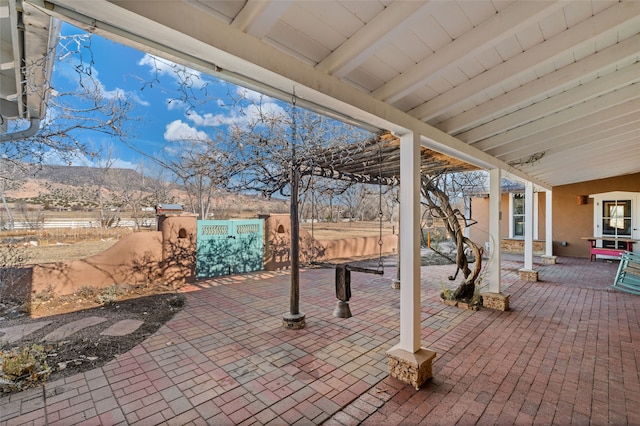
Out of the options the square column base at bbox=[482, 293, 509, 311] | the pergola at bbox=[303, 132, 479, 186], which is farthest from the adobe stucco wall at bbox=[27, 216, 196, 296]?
the square column base at bbox=[482, 293, 509, 311]

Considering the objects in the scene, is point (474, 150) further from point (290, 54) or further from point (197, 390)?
point (197, 390)

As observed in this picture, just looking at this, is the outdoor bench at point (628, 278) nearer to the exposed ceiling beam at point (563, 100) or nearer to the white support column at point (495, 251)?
the white support column at point (495, 251)

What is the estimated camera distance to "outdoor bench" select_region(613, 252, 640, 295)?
5.54 metres

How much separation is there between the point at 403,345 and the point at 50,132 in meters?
4.97

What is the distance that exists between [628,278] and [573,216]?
514 centimetres

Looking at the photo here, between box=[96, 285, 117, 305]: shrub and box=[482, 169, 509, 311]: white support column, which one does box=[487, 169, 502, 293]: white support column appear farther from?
box=[96, 285, 117, 305]: shrub

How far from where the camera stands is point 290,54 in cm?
166

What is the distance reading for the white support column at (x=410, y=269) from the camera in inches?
103

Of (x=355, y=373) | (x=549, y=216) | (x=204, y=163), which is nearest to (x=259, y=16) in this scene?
(x=355, y=373)

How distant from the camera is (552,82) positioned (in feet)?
7.62

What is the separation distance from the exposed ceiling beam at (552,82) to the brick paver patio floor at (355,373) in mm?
2522

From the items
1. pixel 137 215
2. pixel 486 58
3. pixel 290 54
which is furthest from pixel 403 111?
pixel 137 215

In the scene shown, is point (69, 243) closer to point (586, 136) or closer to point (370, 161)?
point (370, 161)

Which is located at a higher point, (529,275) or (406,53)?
(406,53)
